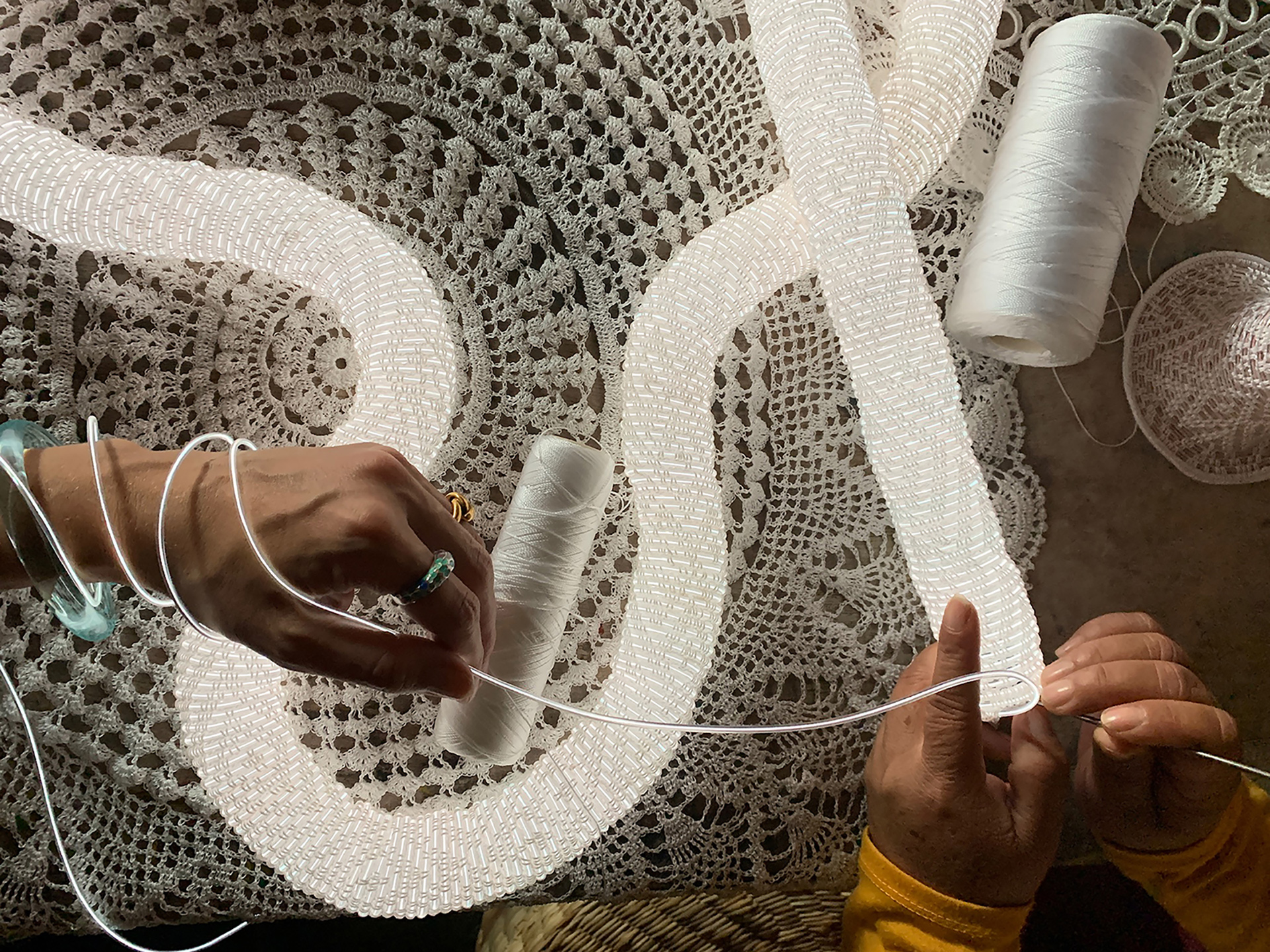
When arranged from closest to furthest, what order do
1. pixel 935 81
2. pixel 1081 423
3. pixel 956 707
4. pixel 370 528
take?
pixel 370 528 < pixel 956 707 < pixel 935 81 < pixel 1081 423

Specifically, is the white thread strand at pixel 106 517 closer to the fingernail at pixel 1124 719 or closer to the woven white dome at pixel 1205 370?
the fingernail at pixel 1124 719

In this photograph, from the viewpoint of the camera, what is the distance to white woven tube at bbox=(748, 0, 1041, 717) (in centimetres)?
72

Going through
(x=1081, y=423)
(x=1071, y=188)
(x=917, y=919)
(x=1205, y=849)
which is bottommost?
(x=917, y=919)

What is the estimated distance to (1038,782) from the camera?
731 mm

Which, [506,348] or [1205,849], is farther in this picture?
[506,348]

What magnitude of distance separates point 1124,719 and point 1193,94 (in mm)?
654

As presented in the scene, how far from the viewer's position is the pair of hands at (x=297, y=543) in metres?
0.58

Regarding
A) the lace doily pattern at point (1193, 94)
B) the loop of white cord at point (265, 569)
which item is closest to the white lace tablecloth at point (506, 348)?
the lace doily pattern at point (1193, 94)

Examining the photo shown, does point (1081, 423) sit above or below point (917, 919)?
above

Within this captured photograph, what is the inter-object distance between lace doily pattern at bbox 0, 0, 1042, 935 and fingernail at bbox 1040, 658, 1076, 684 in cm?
16

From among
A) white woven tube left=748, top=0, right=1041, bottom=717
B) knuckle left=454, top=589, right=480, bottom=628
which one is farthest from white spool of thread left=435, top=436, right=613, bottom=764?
white woven tube left=748, top=0, right=1041, bottom=717

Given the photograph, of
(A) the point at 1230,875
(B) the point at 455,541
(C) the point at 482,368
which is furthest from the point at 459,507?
(A) the point at 1230,875

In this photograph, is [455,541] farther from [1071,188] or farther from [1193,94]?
[1193,94]

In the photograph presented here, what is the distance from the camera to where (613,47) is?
860 mm
